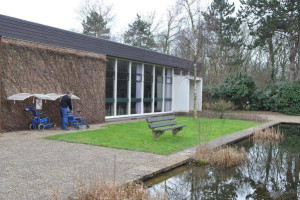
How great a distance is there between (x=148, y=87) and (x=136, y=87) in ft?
4.31

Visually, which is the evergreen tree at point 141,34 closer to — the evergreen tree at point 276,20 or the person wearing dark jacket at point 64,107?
the evergreen tree at point 276,20

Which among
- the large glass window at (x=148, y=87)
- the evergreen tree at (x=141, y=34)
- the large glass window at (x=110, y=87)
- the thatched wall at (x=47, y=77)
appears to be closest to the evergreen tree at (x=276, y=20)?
the large glass window at (x=148, y=87)

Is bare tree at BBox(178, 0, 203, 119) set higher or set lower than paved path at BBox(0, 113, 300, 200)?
higher

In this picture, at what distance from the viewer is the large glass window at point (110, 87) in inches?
608

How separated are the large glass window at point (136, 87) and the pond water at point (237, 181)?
1044 cm

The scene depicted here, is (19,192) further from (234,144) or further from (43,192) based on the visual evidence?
(234,144)

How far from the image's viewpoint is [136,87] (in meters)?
17.7

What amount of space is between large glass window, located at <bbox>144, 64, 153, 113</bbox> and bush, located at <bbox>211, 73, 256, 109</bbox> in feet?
28.7

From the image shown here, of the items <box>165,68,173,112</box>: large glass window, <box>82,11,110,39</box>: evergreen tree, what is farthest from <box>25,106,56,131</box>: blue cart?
<box>82,11,110,39</box>: evergreen tree

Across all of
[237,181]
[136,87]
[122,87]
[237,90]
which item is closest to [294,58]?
[237,90]

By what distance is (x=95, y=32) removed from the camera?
33.0m

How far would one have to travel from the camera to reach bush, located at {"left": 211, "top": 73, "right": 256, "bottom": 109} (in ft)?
80.9

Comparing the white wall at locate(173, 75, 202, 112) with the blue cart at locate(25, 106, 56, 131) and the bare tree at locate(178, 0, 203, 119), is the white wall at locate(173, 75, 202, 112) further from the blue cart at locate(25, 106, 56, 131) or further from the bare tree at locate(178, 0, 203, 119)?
the blue cart at locate(25, 106, 56, 131)

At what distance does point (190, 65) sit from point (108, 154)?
13.1m
